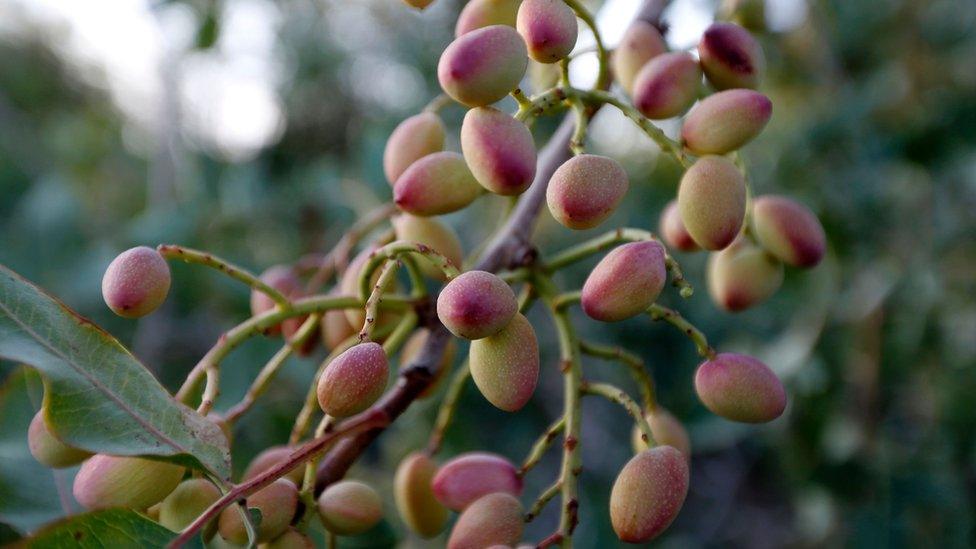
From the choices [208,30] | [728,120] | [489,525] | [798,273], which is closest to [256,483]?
[489,525]

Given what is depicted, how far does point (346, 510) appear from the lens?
0.53 m

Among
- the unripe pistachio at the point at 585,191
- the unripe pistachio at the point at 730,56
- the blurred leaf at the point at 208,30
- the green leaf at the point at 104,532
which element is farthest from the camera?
the blurred leaf at the point at 208,30

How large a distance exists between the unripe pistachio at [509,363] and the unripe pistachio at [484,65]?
132 mm

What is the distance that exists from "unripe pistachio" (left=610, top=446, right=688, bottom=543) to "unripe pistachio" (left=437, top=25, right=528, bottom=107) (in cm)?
23

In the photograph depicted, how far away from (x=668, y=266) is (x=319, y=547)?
322mm

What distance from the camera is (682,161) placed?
22.5 inches

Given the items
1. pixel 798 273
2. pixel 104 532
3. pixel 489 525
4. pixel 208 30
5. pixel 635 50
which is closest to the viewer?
pixel 104 532

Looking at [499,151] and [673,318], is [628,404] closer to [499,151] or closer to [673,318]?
[673,318]

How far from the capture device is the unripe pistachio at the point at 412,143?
61cm

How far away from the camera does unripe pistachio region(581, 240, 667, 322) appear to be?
503 mm

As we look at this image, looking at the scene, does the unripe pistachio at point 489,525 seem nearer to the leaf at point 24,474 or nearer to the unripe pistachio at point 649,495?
the unripe pistachio at point 649,495

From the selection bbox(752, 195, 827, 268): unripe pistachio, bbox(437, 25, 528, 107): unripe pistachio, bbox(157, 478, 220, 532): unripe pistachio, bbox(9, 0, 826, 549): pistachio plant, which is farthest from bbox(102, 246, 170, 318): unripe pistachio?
bbox(752, 195, 827, 268): unripe pistachio

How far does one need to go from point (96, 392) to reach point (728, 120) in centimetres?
41

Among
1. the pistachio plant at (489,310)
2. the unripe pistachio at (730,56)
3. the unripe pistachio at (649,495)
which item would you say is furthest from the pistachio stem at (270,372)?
the unripe pistachio at (730,56)
